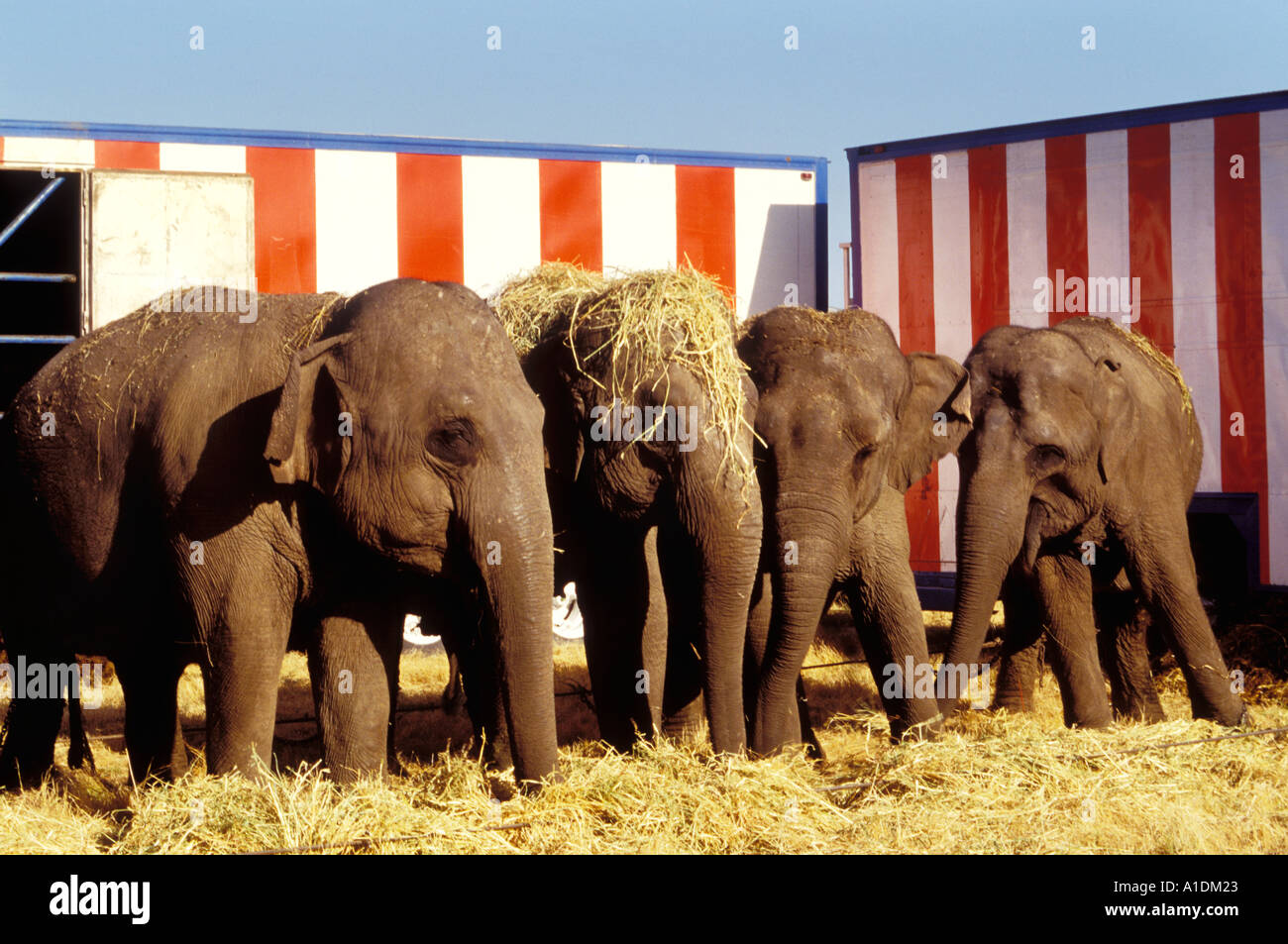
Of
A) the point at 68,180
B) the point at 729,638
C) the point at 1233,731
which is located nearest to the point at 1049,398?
the point at 1233,731

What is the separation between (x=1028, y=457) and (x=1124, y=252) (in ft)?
11.7

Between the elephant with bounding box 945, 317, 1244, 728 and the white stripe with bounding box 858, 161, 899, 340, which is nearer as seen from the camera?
the elephant with bounding box 945, 317, 1244, 728

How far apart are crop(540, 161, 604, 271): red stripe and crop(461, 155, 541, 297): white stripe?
0.07 meters

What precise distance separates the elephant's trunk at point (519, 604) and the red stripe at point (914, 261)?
260 inches

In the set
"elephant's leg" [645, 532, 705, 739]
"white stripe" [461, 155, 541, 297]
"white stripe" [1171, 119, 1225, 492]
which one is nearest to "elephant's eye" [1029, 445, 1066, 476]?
"elephant's leg" [645, 532, 705, 739]

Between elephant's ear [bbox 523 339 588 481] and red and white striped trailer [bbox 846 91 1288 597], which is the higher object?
red and white striped trailer [bbox 846 91 1288 597]

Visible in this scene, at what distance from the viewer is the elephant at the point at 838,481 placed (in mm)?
6773

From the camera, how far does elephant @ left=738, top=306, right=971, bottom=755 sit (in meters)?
6.77

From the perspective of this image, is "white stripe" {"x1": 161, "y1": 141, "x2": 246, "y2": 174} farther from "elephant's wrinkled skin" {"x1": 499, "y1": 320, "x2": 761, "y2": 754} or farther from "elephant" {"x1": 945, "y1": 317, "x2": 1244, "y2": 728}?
"elephant" {"x1": 945, "y1": 317, "x2": 1244, "y2": 728}

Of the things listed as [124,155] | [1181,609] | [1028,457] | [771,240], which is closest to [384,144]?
[124,155]

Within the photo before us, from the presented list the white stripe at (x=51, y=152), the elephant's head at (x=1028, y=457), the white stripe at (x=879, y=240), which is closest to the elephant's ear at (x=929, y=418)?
the elephant's head at (x=1028, y=457)
